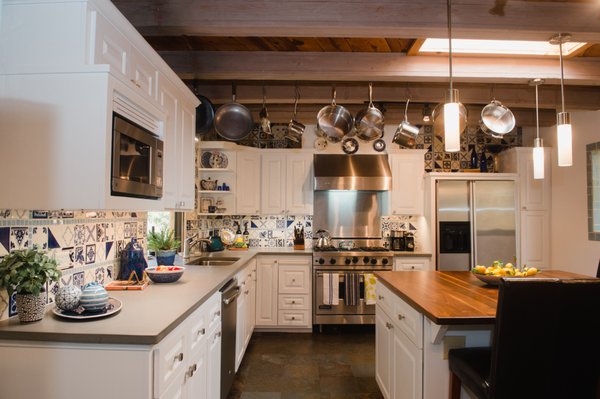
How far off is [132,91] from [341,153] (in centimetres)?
350

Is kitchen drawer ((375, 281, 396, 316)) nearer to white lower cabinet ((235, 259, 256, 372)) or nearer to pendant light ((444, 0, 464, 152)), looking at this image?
pendant light ((444, 0, 464, 152))

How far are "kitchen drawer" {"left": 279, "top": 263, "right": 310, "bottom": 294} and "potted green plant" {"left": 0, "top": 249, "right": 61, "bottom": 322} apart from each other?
2.98 metres

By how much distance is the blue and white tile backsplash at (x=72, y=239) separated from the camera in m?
1.58

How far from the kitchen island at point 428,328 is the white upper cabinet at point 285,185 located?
7.47ft

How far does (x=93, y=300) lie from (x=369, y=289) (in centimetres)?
329

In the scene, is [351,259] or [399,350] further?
[351,259]

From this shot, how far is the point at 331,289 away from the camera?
4262 millimetres

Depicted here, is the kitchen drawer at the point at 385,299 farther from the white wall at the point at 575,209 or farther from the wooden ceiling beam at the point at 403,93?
the white wall at the point at 575,209

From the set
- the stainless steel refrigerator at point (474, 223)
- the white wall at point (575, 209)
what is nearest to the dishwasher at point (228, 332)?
the stainless steel refrigerator at point (474, 223)

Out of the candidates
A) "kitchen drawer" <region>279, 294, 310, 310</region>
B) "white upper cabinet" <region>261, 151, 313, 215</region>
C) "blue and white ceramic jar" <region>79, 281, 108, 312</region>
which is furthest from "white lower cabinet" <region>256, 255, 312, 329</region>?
"blue and white ceramic jar" <region>79, 281, 108, 312</region>

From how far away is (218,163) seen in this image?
4.39m

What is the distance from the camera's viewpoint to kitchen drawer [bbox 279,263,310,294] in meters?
4.32

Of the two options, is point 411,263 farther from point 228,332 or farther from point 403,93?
point 228,332

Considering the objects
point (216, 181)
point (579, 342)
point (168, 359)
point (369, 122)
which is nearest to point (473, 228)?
point (369, 122)
